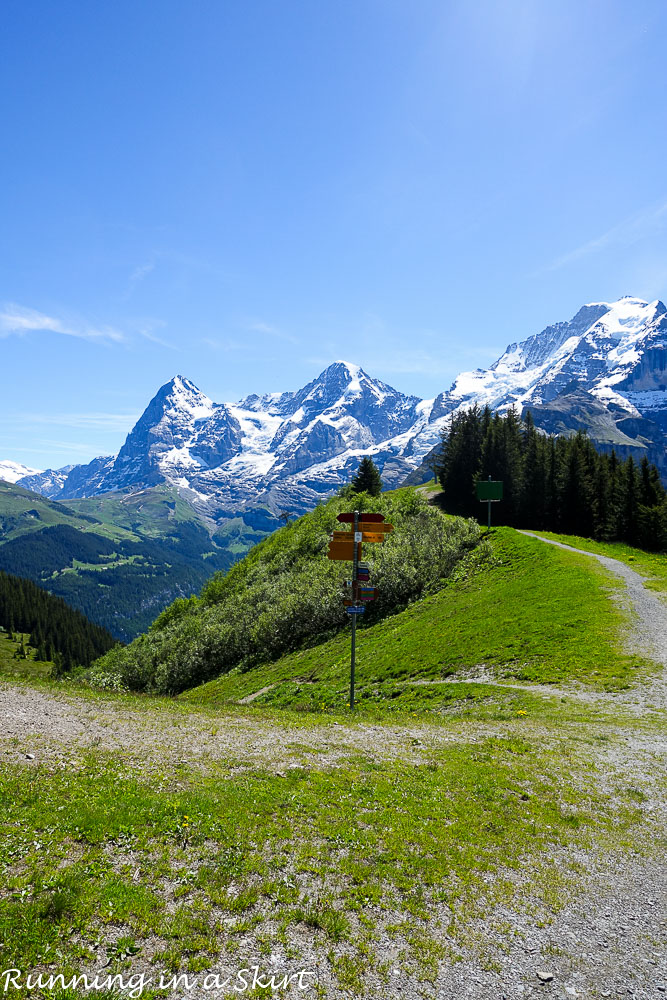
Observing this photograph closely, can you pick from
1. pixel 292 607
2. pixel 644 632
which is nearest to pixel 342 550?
pixel 644 632

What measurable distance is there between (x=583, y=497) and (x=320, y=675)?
216ft

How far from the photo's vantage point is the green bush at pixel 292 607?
163ft

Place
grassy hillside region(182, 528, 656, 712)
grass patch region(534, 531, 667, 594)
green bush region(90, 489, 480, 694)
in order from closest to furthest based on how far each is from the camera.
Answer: grassy hillside region(182, 528, 656, 712)
grass patch region(534, 531, 667, 594)
green bush region(90, 489, 480, 694)

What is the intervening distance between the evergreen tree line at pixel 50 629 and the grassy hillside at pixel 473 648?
155740 millimetres

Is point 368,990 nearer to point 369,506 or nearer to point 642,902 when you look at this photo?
point 642,902

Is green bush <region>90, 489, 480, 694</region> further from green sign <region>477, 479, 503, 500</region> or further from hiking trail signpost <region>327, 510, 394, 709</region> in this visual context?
hiking trail signpost <region>327, 510, 394, 709</region>

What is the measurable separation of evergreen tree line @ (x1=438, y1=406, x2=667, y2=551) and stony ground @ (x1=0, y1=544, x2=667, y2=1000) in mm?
53938

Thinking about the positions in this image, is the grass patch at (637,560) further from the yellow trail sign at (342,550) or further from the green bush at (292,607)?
the yellow trail sign at (342,550)

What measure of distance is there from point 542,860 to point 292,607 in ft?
138

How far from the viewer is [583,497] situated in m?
81.1

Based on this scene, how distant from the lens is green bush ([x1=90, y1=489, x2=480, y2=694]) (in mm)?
49781

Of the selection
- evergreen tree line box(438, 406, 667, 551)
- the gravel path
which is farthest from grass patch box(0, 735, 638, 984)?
evergreen tree line box(438, 406, 667, 551)

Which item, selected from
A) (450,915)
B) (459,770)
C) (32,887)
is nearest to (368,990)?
(450,915)

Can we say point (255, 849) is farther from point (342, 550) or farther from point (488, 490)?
point (488, 490)
